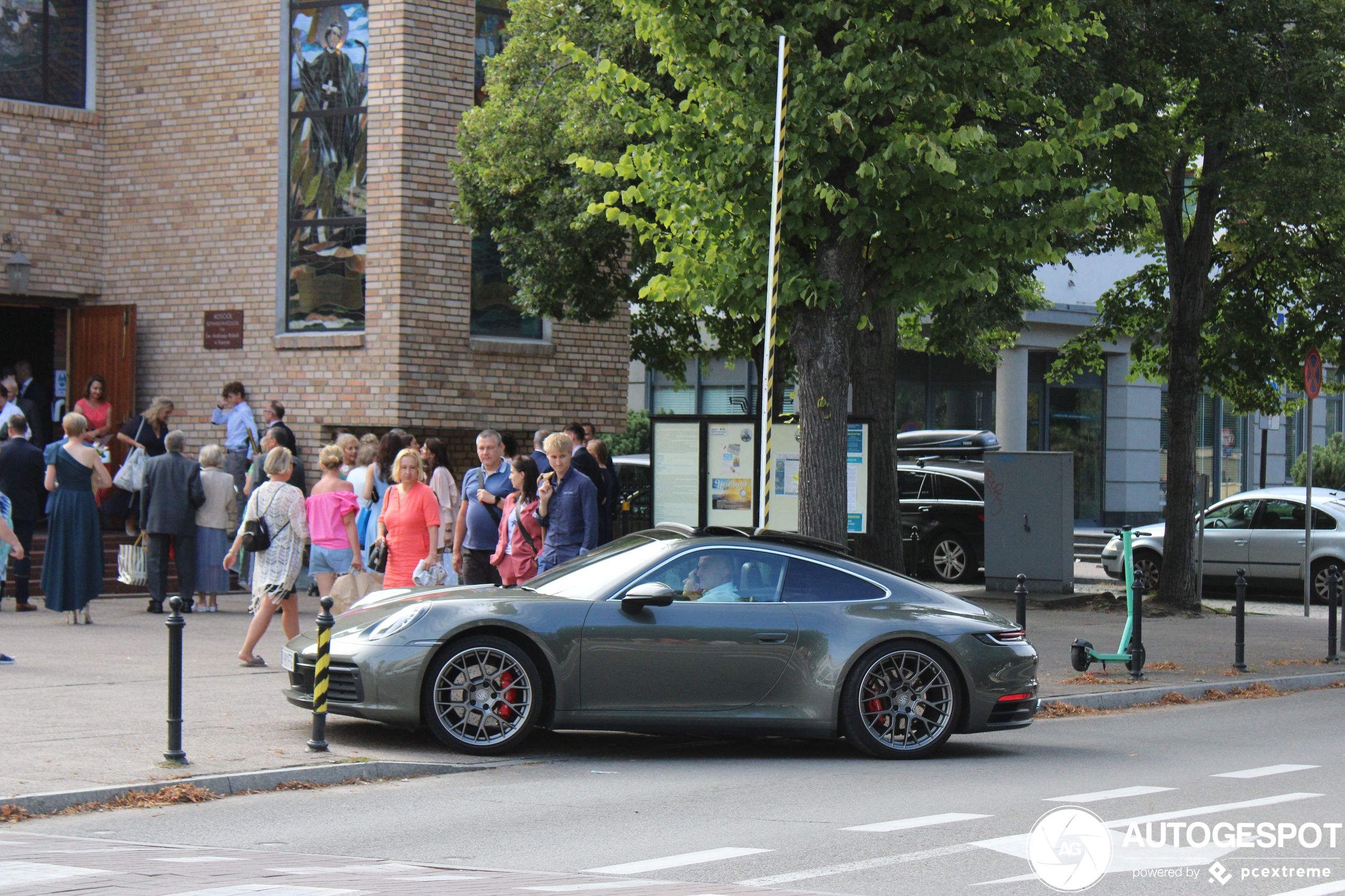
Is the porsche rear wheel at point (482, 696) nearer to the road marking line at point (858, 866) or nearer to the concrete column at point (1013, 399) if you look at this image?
the road marking line at point (858, 866)

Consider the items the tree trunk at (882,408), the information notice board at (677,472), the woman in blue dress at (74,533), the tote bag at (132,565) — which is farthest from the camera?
the tree trunk at (882,408)

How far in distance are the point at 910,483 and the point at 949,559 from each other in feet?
4.72

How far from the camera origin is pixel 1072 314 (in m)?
39.8

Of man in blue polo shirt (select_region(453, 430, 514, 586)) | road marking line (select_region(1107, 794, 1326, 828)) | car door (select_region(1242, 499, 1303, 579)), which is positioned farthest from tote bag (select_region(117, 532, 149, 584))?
car door (select_region(1242, 499, 1303, 579))

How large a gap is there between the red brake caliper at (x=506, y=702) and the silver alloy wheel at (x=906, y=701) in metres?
2.16

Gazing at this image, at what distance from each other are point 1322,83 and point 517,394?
35.5 ft

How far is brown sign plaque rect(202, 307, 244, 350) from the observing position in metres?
20.9

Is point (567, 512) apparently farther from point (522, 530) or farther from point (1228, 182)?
point (1228, 182)

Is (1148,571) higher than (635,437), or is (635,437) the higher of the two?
(635,437)

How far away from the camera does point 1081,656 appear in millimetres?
13758

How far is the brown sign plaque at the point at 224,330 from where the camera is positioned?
20.9 m

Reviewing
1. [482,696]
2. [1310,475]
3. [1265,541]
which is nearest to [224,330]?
[482,696]

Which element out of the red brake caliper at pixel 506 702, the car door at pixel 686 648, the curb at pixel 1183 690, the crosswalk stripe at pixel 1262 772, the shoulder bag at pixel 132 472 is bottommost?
the curb at pixel 1183 690

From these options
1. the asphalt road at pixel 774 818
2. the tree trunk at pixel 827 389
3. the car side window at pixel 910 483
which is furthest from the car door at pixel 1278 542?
the asphalt road at pixel 774 818
